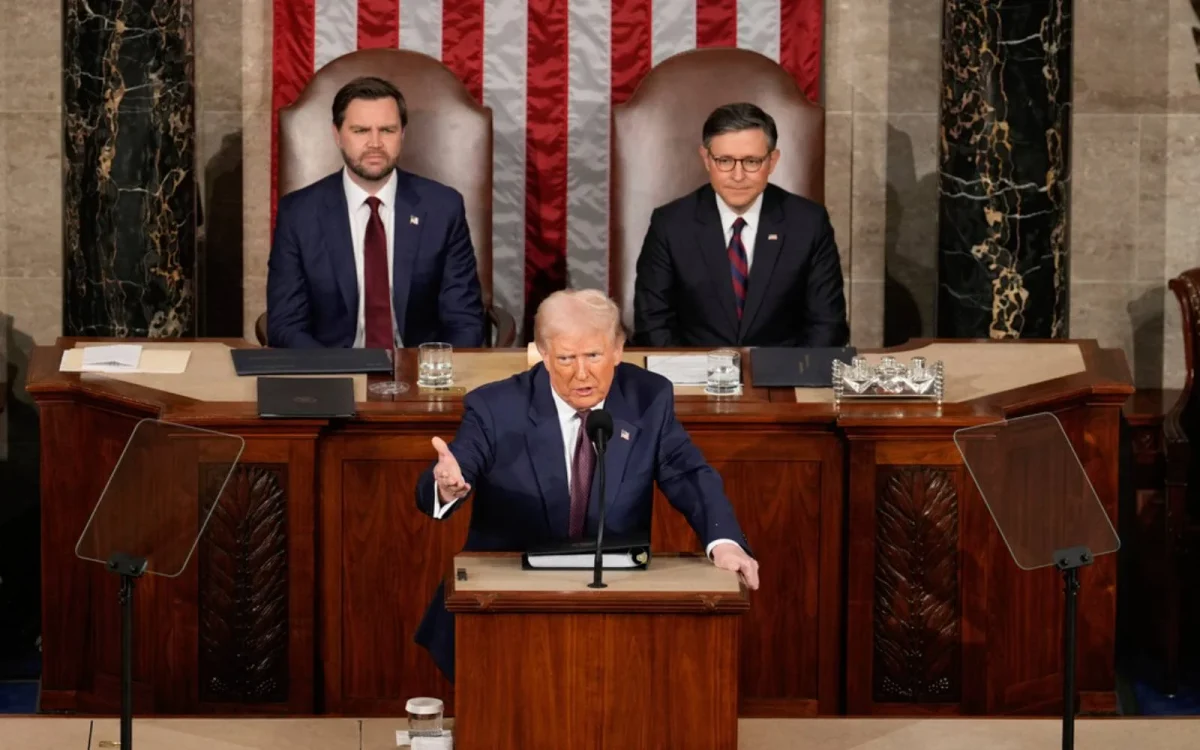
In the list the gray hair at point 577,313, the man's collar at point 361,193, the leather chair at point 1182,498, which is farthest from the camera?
the man's collar at point 361,193

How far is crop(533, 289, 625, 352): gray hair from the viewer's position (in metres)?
3.85

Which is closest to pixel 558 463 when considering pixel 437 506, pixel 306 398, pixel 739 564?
pixel 437 506

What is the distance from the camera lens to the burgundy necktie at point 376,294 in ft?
19.9

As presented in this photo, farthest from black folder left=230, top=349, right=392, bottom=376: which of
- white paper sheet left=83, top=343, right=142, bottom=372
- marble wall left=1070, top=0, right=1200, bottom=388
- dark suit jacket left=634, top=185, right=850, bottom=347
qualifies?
marble wall left=1070, top=0, right=1200, bottom=388

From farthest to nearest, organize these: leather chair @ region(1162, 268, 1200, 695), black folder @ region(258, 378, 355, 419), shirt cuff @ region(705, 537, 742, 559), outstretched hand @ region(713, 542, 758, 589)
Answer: leather chair @ region(1162, 268, 1200, 695), black folder @ region(258, 378, 355, 419), shirt cuff @ region(705, 537, 742, 559), outstretched hand @ region(713, 542, 758, 589)

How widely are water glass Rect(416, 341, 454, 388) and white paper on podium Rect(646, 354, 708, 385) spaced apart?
553 mm

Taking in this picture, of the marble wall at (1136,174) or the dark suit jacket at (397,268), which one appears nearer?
the dark suit jacket at (397,268)

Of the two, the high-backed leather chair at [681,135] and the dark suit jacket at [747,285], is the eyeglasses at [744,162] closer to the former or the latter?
the dark suit jacket at [747,285]

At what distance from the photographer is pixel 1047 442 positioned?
350 cm

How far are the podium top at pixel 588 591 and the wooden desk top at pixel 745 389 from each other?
4.84ft

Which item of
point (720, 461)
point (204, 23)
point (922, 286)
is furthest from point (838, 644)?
point (204, 23)


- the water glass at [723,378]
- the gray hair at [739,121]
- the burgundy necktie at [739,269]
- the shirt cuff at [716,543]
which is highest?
the gray hair at [739,121]

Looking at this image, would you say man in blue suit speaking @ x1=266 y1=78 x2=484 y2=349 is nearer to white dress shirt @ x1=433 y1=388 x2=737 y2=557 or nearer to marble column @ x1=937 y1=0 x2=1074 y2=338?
marble column @ x1=937 y1=0 x2=1074 y2=338

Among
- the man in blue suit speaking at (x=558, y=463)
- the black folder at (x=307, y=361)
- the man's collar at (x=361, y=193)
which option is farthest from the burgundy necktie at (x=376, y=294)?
the man in blue suit speaking at (x=558, y=463)
